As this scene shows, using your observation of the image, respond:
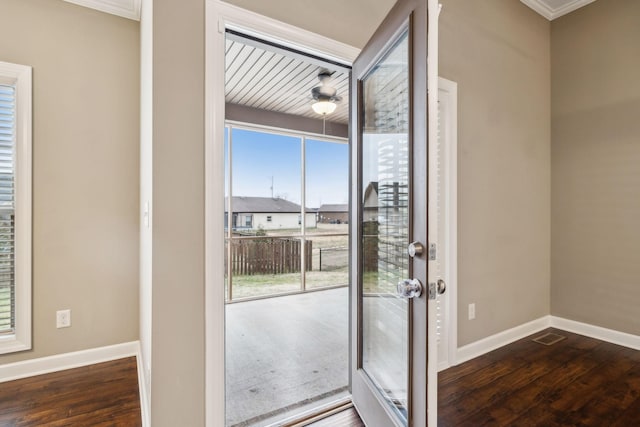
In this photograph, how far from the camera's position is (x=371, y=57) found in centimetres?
166

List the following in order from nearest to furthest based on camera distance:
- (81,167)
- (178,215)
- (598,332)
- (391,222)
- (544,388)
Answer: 1. (178,215)
2. (391,222)
3. (544,388)
4. (81,167)
5. (598,332)

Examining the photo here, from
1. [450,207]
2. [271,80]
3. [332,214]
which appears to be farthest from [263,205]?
[450,207]

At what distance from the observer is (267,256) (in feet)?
16.4

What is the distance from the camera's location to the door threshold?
1765 mm

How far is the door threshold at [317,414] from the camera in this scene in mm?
1765

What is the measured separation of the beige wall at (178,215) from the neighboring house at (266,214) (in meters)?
3.18

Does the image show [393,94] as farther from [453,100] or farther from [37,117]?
[37,117]

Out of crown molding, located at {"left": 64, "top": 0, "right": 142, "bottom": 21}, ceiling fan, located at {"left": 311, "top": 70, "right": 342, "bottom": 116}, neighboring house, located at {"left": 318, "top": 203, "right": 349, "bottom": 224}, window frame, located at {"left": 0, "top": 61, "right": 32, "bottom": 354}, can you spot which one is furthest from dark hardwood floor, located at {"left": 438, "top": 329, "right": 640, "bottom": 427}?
crown molding, located at {"left": 64, "top": 0, "right": 142, "bottom": 21}

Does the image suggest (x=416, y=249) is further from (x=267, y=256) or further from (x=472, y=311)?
(x=267, y=256)

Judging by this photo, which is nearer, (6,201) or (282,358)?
(6,201)

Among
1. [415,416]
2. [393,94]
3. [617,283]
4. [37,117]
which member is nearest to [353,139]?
[393,94]

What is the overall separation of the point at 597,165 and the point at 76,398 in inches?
183

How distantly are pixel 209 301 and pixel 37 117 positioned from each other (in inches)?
81.9

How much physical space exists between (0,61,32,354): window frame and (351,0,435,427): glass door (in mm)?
2336
